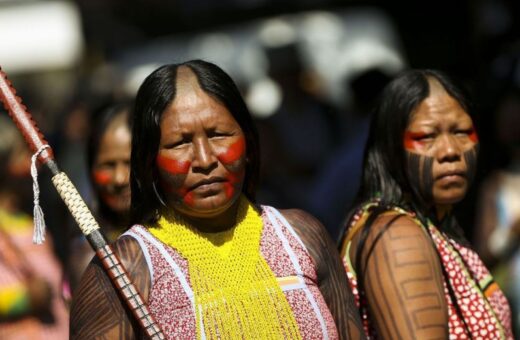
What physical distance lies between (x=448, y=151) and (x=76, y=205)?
139cm

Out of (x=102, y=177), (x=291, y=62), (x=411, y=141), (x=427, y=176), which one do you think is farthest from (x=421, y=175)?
(x=291, y=62)

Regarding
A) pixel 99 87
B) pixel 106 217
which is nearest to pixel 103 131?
pixel 106 217

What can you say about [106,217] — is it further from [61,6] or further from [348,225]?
[61,6]

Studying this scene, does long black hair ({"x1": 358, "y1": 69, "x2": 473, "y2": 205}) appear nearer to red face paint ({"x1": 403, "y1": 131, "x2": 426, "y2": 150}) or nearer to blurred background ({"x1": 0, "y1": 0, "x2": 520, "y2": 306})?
red face paint ({"x1": 403, "y1": 131, "x2": 426, "y2": 150})

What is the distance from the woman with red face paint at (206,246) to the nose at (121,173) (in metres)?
1.20

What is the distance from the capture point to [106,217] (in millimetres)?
4980

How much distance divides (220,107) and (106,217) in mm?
1509

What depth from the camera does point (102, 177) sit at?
500 centimetres

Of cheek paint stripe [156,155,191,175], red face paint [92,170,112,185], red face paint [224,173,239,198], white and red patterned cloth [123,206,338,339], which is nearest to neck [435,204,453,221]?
white and red patterned cloth [123,206,338,339]

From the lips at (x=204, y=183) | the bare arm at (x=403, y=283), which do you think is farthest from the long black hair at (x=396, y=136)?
the lips at (x=204, y=183)

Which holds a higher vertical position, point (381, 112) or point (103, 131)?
point (103, 131)

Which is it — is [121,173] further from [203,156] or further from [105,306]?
[105,306]

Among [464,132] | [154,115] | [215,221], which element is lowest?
[464,132]

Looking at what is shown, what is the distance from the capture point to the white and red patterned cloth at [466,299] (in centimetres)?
408
